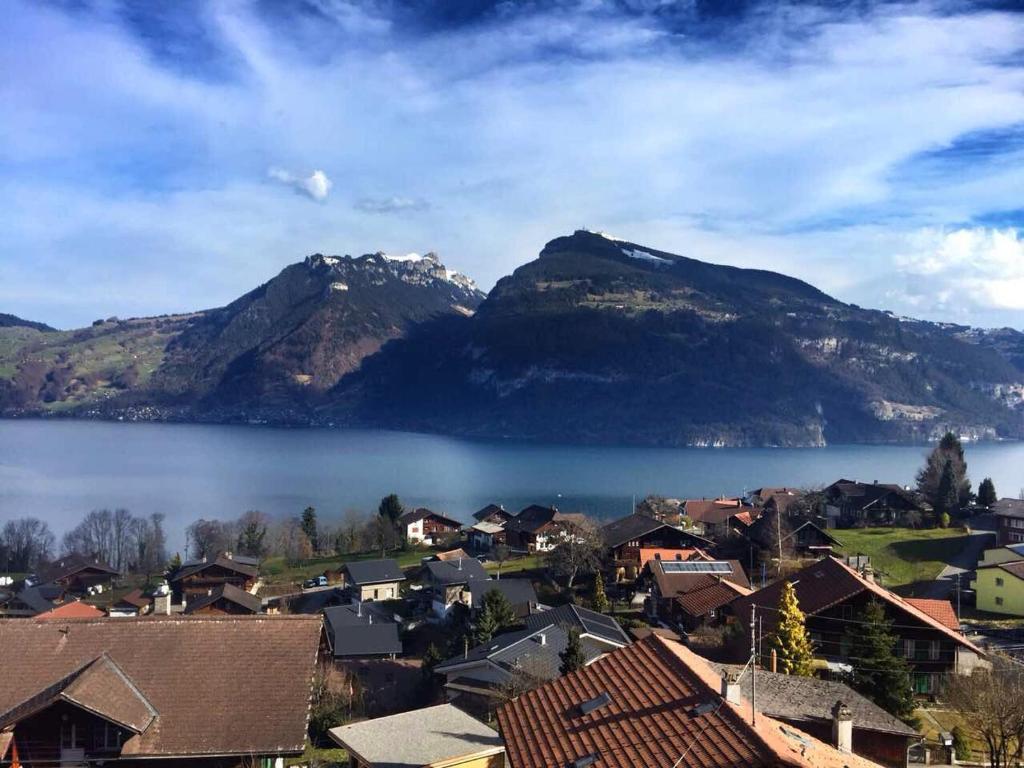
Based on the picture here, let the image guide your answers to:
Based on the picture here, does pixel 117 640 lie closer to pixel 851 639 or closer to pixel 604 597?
pixel 851 639

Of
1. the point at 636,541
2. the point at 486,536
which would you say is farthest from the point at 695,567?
the point at 486,536

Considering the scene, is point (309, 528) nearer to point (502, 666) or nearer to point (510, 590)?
point (510, 590)

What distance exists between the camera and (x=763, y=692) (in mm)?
15250

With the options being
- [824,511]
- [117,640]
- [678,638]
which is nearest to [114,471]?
[824,511]

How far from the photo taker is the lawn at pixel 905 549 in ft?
114

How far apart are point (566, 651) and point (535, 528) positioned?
29867mm

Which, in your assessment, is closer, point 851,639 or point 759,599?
point 851,639

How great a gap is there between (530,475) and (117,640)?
100 meters

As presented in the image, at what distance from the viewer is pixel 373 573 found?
132ft

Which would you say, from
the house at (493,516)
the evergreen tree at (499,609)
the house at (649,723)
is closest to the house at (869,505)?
the house at (493,516)

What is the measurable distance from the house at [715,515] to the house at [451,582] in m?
13.1

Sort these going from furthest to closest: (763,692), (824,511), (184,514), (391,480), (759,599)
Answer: (391,480)
(184,514)
(824,511)
(759,599)
(763,692)

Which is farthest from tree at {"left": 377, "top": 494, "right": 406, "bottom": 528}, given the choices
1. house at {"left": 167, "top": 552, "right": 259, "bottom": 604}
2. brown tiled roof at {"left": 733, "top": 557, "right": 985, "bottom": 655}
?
brown tiled roof at {"left": 733, "top": 557, "right": 985, "bottom": 655}

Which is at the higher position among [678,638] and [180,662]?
[180,662]
